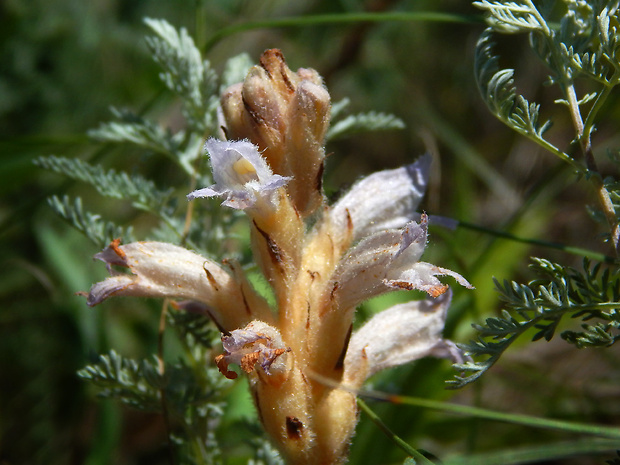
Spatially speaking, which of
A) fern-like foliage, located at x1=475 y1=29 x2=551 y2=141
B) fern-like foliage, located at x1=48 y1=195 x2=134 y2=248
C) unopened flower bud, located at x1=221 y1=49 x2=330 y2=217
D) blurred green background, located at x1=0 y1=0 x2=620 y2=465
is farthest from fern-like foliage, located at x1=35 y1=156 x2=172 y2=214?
fern-like foliage, located at x1=475 y1=29 x2=551 y2=141

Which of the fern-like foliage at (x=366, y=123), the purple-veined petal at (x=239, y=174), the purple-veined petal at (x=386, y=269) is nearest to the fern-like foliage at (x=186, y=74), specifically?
the fern-like foliage at (x=366, y=123)

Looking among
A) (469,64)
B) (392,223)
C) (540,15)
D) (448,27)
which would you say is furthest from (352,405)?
(448,27)

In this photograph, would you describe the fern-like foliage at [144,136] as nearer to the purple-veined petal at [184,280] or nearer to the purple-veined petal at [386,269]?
the purple-veined petal at [184,280]

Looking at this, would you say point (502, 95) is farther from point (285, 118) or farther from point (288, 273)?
point (288, 273)

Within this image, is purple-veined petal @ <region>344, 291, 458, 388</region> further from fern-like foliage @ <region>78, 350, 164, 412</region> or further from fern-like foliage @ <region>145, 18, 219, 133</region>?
fern-like foliage @ <region>145, 18, 219, 133</region>

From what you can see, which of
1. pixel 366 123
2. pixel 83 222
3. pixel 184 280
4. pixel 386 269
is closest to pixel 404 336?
pixel 386 269

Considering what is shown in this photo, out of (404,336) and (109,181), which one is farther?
(109,181)

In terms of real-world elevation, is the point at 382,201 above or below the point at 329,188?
above

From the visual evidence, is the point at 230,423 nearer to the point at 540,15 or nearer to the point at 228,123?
the point at 228,123
